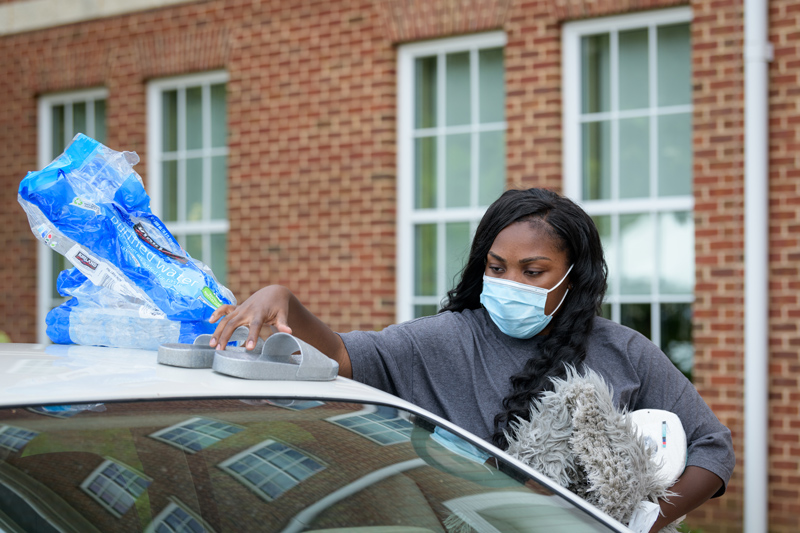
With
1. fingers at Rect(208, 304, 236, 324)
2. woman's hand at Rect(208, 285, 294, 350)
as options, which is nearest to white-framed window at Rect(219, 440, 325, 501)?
woman's hand at Rect(208, 285, 294, 350)

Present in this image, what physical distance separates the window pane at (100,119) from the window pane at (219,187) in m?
1.30

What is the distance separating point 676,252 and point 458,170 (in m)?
1.72

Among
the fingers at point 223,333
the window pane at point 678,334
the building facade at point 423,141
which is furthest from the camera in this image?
the window pane at point 678,334

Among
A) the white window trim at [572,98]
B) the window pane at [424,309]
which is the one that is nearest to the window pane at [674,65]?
the white window trim at [572,98]

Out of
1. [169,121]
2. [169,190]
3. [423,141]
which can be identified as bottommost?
[169,190]

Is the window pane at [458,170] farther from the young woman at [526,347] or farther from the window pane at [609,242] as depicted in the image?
the young woman at [526,347]

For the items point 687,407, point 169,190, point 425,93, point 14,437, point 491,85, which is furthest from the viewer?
point 169,190

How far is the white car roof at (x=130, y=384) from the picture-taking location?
1676 mm

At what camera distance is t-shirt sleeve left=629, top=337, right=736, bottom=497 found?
2.24 meters

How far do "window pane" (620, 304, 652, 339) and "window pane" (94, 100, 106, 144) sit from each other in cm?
502

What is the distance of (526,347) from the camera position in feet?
8.07

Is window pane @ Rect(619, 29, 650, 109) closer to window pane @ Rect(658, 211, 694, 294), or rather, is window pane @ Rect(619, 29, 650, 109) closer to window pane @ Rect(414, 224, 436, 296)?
window pane @ Rect(658, 211, 694, 294)

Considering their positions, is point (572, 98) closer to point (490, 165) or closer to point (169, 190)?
point (490, 165)

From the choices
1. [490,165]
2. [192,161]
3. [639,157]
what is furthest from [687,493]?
[192,161]
